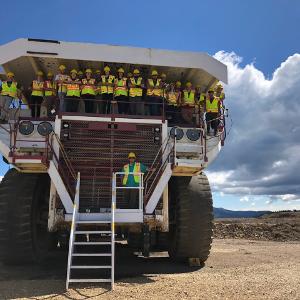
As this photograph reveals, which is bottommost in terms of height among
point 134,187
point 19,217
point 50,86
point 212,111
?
point 19,217

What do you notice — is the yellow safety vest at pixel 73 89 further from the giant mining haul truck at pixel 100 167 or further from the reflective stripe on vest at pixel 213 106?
the reflective stripe on vest at pixel 213 106

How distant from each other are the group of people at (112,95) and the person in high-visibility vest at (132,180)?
1.35 meters

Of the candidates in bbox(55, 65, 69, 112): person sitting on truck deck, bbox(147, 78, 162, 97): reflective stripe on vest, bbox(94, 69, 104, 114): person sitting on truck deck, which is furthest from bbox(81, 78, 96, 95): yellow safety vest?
bbox(147, 78, 162, 97): reflective stripe on vest

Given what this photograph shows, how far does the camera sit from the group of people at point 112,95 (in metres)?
9.98

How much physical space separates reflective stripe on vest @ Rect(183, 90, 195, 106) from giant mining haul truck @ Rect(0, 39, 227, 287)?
15.4 inches

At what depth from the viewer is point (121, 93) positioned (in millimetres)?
9969

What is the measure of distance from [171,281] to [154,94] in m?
4.13

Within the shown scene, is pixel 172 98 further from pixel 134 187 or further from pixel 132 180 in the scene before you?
pixel 134 187

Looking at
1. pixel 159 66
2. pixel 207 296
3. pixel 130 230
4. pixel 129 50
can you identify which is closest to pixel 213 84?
pixel 159 66

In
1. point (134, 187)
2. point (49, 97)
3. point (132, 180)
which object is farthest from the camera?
point (49, 97)

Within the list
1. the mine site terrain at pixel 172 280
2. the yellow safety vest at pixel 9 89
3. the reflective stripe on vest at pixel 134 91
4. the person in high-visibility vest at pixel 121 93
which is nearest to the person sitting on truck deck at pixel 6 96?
the yellow safety vest at pixel 9 89

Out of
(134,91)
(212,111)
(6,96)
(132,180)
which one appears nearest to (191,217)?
(132,180)

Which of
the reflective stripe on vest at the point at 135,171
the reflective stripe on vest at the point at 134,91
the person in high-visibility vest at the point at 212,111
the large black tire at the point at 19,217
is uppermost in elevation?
the reflective stripe on vest at the point at 134,91

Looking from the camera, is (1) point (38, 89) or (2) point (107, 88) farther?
(1) point (38, 89)
